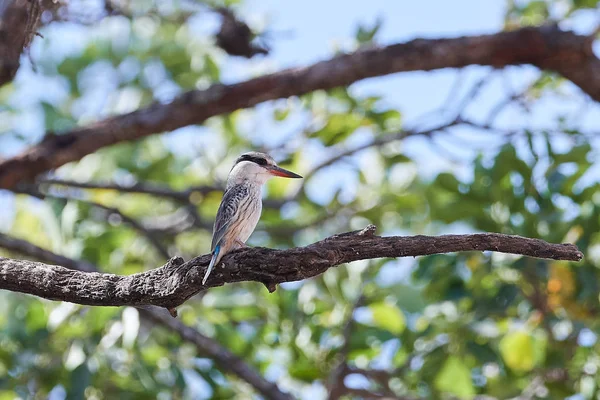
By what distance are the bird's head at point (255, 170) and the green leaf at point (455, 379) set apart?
5.25 feet

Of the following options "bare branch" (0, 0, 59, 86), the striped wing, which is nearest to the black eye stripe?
the striped wing

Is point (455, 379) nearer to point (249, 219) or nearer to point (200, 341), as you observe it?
point (200, 341)

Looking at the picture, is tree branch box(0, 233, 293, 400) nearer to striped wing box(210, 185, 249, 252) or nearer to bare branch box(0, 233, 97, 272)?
bare branch box(0, 233, 97, 272)

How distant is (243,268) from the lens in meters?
2.62

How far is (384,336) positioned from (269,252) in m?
2.61

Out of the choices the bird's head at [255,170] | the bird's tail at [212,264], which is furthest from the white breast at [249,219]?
the bird's tail at [212,264]

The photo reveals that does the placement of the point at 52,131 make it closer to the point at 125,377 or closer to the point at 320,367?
the point at 125,377

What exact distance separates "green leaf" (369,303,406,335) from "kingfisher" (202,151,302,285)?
1.44 m

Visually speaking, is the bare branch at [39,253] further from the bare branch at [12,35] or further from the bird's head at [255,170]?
the bare branch at [12,35]

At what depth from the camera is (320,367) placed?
526 cm

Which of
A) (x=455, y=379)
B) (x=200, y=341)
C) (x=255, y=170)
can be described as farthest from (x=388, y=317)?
(x=255, y=170)

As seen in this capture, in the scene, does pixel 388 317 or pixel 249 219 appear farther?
pixel 388 317

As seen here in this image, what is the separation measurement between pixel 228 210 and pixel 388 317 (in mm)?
2004

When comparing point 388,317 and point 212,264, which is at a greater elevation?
point 212,264
